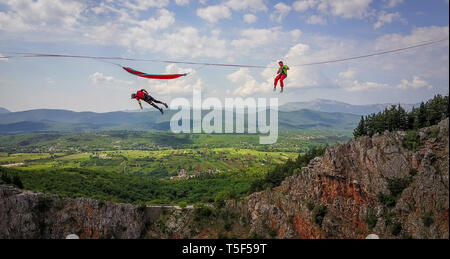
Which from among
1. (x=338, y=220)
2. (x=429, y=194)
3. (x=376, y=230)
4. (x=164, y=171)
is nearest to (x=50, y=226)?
(x=338, y=220)

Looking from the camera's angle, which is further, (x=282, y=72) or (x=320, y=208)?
(x=320, y=208)

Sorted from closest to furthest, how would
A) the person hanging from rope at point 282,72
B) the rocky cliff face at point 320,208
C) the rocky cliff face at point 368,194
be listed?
1. the person hanging from rope at point 282,72
2. the rocky cliff face at point 368,194
3. the rocky cliff face at point 320,208

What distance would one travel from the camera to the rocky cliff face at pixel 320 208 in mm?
28016

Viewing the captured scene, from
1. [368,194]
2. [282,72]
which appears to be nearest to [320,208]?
[368,194]

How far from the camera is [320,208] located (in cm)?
3431

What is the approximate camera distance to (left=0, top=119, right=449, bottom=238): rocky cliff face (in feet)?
91.9

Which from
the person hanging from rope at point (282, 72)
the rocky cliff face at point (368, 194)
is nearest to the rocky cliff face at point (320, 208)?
the rocky cliff face at point (368, 194)

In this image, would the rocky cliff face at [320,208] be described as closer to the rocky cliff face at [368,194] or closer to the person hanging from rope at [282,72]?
the rocky cliff face at [368,194]

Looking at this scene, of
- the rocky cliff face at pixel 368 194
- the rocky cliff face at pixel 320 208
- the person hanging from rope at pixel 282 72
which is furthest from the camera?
the rocky cliff face at pixel 320 208

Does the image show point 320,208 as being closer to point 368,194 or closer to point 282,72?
point 368,194

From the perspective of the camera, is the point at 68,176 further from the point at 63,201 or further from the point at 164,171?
the point at 164,171

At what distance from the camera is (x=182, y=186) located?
6788 centimetres

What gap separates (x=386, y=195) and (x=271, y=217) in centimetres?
1461

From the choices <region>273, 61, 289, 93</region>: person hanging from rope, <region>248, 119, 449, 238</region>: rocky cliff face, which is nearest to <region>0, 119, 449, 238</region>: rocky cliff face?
<region>248, 119, 449, 238</region>: rocky cliff face
